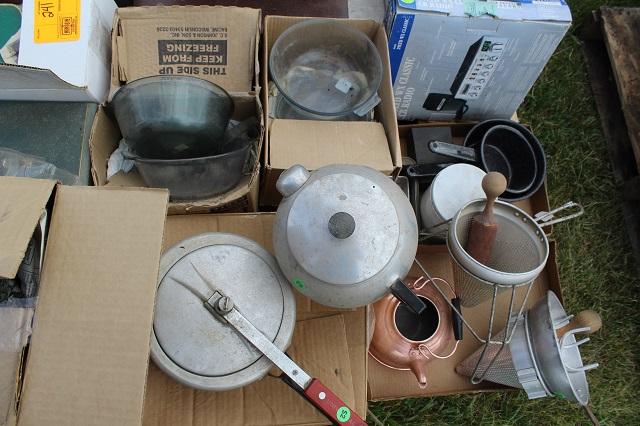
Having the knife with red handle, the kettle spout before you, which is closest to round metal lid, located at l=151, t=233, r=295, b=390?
the knife with red handle

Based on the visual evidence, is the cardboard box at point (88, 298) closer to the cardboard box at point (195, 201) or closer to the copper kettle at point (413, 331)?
the cardboard box at point (195, 201)

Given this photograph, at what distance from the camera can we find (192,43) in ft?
3.80

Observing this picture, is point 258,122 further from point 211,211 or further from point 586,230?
point 586,230

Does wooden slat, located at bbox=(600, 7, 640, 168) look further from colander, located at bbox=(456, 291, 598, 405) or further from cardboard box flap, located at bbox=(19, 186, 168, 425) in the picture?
cardboard box flap, located at bbox=(19, 186, 168, 425)

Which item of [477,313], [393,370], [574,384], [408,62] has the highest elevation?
[408,62]

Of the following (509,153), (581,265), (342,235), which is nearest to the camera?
(342,235)

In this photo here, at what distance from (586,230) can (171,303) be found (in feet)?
4.35

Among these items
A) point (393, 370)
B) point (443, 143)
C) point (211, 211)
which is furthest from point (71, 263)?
point (443, 143)

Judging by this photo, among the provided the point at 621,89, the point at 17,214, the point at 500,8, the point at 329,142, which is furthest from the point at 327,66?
the point at 621,89

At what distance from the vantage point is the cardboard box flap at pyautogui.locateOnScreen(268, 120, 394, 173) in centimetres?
108

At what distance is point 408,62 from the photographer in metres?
1.27

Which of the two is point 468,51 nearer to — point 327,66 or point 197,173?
point 327,66

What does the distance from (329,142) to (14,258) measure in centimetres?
67

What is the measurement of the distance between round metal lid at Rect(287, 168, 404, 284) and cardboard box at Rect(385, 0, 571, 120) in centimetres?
50
